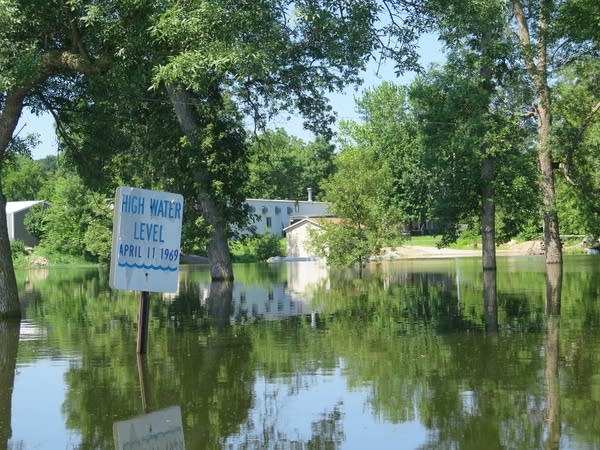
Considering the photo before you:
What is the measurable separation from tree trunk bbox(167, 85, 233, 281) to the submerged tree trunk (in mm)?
13300

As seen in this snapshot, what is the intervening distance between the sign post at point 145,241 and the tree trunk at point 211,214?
19479mm

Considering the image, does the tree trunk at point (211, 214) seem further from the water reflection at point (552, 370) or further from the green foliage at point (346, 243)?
the water reflection at point (552, 370)

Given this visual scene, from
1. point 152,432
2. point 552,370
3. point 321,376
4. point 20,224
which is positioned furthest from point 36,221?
point 152,432

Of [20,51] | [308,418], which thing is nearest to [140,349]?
[308,418]

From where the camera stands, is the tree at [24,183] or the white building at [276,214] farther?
the tree at [24,183]

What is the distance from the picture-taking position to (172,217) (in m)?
10.2

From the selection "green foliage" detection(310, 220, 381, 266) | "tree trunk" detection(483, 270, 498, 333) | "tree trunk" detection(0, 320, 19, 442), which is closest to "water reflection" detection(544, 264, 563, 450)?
"tree trunk" detection(483, 270, 498, 333)

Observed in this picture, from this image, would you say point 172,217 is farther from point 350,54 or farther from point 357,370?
point 350,54

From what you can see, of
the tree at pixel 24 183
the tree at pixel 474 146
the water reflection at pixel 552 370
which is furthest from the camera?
the tree at pixel 24 183

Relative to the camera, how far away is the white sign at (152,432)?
250 inches

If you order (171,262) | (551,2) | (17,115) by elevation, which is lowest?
(171,262)

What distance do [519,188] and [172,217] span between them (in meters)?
26.4

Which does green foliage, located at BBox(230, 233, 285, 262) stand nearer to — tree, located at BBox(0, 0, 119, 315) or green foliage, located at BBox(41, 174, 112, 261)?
green foliage, located at BBox(41, 174, 112, 261)

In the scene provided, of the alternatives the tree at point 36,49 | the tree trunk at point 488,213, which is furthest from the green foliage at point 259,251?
the tree at point 36,49
